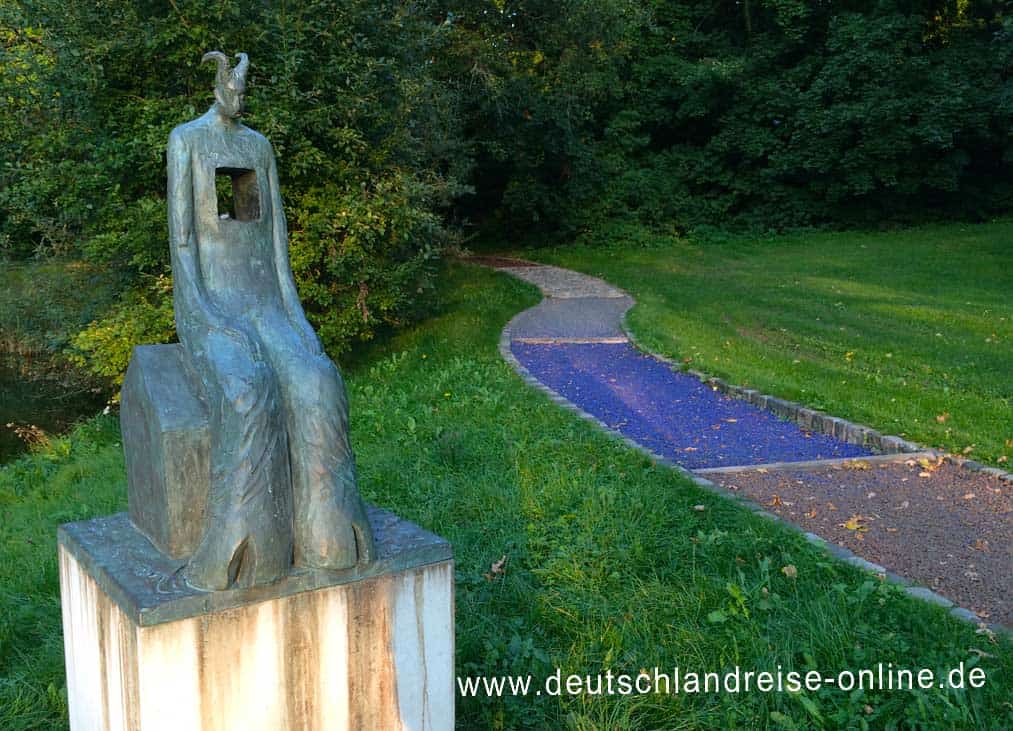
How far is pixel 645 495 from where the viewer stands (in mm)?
5824

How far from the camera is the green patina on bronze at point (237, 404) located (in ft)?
9.17

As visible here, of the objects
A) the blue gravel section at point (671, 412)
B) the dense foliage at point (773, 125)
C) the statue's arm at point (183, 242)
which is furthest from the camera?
the dense foliage at point (773, 125)

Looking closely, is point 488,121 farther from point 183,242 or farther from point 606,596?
point 183,242

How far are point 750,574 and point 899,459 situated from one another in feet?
9.64

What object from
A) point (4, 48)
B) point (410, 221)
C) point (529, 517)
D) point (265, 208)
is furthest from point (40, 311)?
point (265, 208)

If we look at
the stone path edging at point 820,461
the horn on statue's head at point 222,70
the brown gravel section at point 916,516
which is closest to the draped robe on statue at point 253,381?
the horn on statue's head at point 222,70

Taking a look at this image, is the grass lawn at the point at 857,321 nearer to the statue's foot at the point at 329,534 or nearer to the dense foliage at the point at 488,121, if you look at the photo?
the dense foliage at the point at 488,121

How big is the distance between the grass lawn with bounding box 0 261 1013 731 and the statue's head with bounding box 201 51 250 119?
246 centimetres

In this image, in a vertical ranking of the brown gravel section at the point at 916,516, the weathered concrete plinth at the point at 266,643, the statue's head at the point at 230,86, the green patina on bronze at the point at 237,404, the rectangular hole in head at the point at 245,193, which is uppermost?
the statue's head at the point at 230,86

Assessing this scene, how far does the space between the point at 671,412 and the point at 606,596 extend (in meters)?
4.55

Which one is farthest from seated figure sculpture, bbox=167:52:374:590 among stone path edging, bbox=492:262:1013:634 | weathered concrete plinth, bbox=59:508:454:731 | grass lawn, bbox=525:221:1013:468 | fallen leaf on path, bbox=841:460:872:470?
grass lawn, bbox=525:221:1013:468

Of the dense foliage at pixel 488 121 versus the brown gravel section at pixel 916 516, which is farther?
the dense foliage at pixel 488 121

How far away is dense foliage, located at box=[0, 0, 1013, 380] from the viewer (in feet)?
33.0

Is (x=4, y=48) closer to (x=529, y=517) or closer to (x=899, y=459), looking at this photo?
(x=529, y=517)
